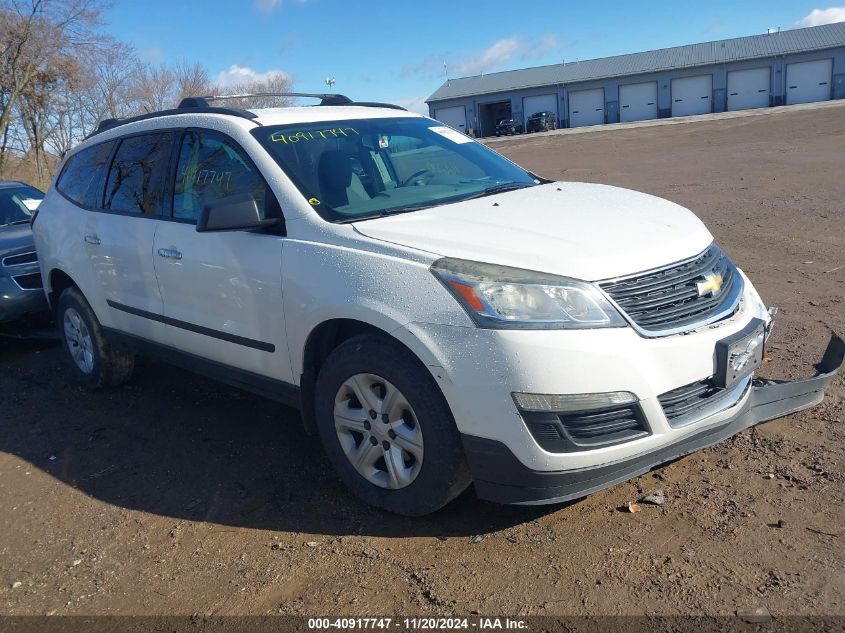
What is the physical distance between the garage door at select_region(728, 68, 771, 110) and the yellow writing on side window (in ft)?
181

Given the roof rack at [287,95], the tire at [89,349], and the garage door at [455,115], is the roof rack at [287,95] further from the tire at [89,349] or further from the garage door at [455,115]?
the garage door at [455,115]

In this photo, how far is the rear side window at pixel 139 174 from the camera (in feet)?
15.0

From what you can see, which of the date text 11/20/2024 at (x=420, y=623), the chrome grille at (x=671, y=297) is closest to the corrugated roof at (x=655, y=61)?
the chrome grille at (x=671, y=297)

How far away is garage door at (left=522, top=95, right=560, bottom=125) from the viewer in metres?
58.6

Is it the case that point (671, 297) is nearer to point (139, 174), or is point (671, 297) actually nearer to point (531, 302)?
point (531, 302)

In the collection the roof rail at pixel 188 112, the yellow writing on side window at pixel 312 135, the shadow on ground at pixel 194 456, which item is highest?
the roof rail at pixel 188 112

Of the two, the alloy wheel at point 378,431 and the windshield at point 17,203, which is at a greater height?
the windshield at point 17,203

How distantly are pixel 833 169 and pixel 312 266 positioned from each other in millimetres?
13403

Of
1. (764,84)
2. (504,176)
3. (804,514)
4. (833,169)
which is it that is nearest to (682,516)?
(804,514)

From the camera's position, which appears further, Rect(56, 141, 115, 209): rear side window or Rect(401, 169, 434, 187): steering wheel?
Rect(56, 141, 115, 209): rear side window

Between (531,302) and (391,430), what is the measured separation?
89 centimetres

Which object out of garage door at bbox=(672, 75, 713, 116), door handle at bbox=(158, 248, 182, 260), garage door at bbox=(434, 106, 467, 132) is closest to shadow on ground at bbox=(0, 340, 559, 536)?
door handle at bbox=(158, 248, 182, 260)

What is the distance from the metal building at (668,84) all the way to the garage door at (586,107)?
0.26 feet

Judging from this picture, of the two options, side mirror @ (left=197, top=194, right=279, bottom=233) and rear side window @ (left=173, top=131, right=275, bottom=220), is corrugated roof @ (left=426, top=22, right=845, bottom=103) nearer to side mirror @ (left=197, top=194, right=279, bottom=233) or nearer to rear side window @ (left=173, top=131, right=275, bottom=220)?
rear side window @ (left=173, top=131, right=275, bottom=220)
